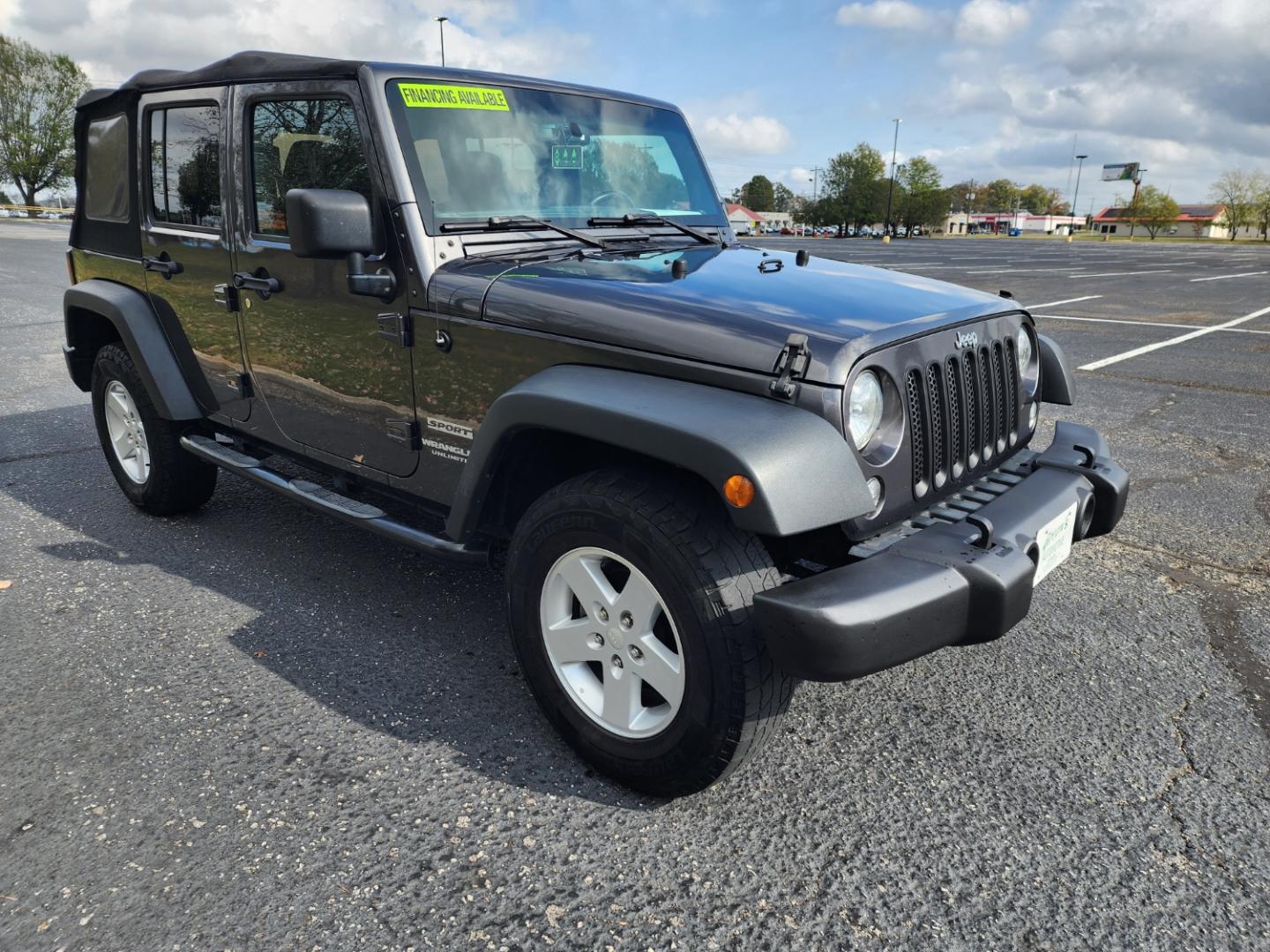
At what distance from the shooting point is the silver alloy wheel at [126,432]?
427cm

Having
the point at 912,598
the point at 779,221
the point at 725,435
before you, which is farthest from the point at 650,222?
the point at 779,221

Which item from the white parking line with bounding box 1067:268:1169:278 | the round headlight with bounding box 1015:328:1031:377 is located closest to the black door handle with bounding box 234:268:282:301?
the round headlight with bounding box 1015:328:1031:377

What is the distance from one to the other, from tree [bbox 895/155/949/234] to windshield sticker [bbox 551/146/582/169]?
321 ft

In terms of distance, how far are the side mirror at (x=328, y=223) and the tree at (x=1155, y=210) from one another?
12923 cm

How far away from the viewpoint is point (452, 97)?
2918mm

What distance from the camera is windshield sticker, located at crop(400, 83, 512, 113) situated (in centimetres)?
286

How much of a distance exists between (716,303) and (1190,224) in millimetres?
142626

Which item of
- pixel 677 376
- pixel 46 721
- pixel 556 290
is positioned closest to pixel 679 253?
pixel 556 290

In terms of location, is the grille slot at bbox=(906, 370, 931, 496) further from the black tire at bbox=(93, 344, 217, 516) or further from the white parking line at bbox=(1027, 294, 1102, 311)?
the white parking line at bbox=(1027, 294, 1102, 311)

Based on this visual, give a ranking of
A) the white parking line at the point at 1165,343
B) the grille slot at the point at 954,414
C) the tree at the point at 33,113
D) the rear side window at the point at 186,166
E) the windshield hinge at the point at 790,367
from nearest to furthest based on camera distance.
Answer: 1. the windshield hinge at the point at 790,367
2. the grille slot at the point at 954,414
3. the rear side window at the point at 186,166
4. the white parking line at the point at 1165,343
5. the tree at the point at 33,113

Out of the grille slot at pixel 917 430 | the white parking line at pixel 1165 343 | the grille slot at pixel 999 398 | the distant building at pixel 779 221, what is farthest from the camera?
the distant building at pixel 779 221

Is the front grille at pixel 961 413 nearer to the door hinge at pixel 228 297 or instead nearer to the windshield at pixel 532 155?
the windshield at pixel 532 155

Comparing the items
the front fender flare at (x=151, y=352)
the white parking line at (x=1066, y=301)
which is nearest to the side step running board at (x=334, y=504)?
the front fender flare at (x=151, y=352)

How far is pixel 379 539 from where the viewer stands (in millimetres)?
4113
